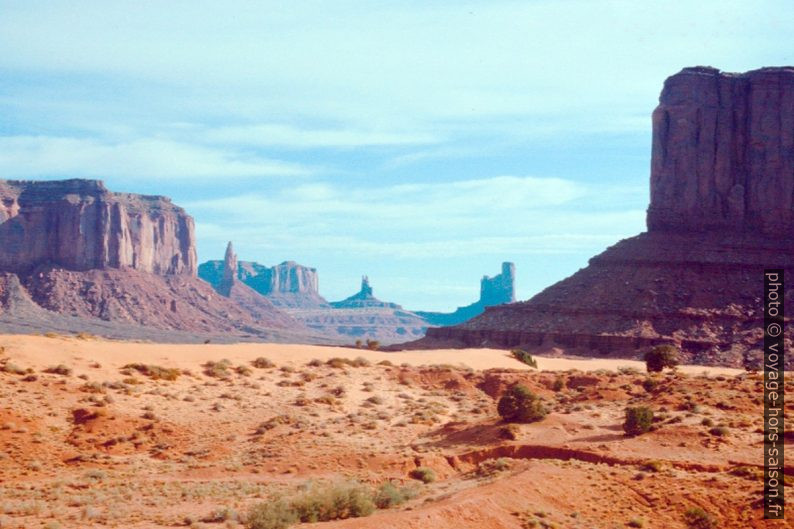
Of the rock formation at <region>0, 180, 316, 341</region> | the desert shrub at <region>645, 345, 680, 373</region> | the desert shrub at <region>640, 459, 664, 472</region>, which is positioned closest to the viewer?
the desert shrub at <region>640, 459, 664, 472</region>

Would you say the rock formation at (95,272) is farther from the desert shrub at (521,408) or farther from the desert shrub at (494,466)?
the desert shrub at (494,466)

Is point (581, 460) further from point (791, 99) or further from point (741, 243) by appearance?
point (791, 99)

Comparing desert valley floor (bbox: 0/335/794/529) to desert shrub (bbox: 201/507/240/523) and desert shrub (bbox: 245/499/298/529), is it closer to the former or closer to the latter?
desert shrub (bbox: 201/507/240/523)

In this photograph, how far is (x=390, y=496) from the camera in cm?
2377

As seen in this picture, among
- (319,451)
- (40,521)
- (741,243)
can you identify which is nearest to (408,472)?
(319,451)

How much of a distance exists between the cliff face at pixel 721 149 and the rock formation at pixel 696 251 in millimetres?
95

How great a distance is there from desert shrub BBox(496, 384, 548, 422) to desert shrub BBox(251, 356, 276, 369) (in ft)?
47.3

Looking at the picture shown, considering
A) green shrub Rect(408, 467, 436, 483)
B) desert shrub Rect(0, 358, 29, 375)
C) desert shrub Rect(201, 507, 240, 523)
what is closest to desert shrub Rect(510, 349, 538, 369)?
green shrub Rect(408, 467, 436, 483)

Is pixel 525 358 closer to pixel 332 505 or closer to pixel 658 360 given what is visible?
pixel 658 360

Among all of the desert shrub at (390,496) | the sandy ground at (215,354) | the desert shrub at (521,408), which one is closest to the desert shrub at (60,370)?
the sandy ground at (215,354)

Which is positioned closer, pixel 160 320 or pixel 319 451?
pixel 319 451

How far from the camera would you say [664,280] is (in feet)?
275

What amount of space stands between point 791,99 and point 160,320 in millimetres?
98836

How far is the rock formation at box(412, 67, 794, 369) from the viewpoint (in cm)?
7700
